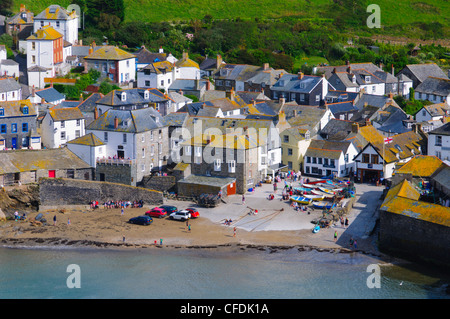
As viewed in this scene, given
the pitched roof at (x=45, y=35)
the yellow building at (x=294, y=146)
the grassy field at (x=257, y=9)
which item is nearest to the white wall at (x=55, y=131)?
the yellow building at (x=294, y=146)

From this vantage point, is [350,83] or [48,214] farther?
[350,83]

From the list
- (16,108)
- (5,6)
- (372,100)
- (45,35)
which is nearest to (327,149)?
(372,100)

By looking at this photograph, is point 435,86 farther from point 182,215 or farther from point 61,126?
point 182,215

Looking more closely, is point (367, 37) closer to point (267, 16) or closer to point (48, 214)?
point (267, 16)

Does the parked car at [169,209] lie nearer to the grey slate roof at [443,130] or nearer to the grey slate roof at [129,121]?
the grey slate roof at [129,121]

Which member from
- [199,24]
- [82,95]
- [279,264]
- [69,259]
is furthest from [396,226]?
[199,24]
